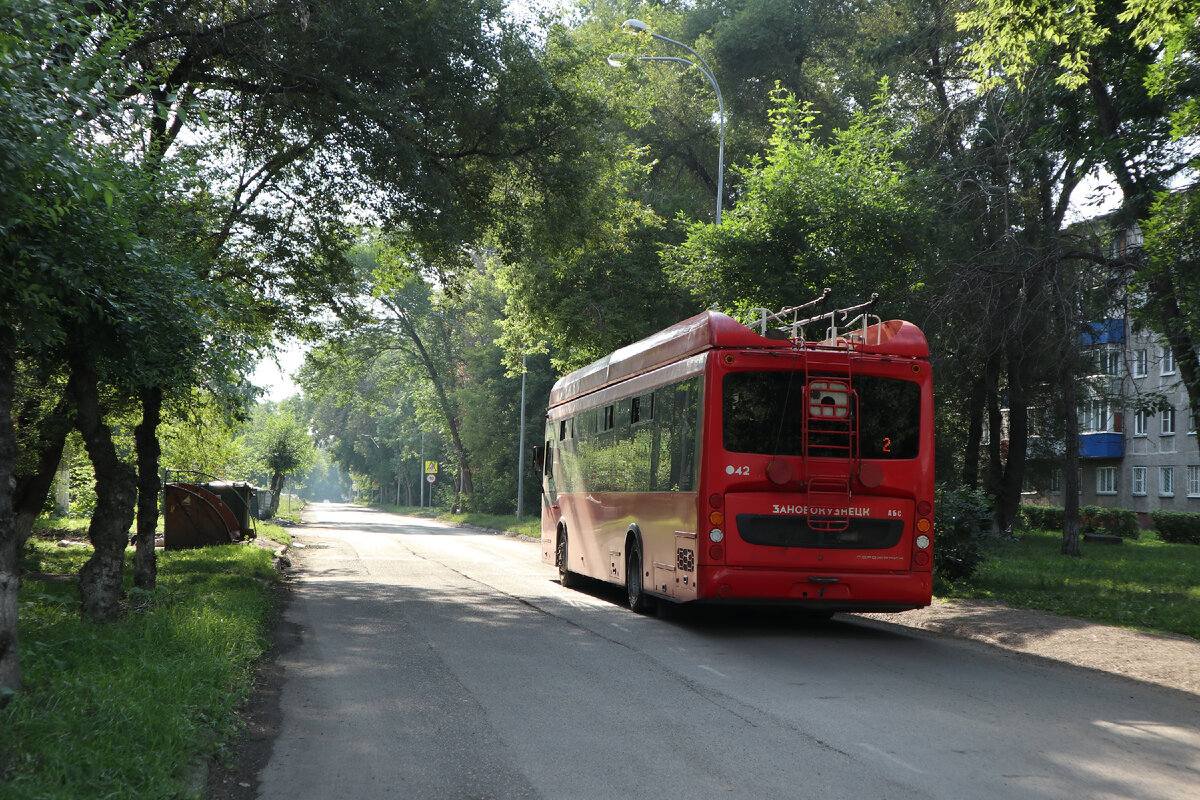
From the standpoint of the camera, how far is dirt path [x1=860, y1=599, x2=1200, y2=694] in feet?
31.7

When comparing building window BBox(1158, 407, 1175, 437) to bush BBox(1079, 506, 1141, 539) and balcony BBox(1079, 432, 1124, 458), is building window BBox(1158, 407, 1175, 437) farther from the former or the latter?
bush BBox(1079, 506, 1141, 539)

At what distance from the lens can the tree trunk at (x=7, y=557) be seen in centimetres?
645

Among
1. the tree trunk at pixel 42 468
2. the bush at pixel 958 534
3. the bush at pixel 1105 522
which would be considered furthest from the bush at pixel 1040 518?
the tree trunk at pixel 42 468

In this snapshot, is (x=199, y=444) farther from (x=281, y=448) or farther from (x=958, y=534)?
(x=281, y=448)

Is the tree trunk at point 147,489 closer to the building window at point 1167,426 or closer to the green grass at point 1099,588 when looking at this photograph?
the green grass at point 1099,588

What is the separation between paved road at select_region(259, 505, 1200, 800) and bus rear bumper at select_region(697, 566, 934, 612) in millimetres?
502

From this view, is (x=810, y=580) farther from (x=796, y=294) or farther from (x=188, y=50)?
(x=188, y=50)

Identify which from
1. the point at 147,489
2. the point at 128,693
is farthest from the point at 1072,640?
the point at 147,489

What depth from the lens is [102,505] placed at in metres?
10.5

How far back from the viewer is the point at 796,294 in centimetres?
1800

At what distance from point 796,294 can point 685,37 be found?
19.8m

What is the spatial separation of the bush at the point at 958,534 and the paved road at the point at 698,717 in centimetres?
320

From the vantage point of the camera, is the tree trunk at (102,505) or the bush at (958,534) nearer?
the tree trunk at (102,505)

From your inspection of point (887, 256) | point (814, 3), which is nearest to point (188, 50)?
point (887, 256)
